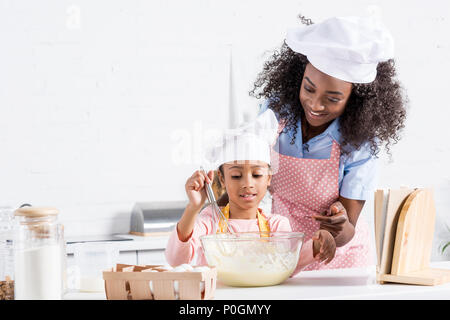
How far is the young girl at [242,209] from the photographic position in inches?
54.4

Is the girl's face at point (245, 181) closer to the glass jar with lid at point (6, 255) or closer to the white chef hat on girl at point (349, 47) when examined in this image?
the white chef hat on girl at point (349, 47)

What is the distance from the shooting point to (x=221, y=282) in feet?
4.22

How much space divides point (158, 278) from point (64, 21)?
2364mm

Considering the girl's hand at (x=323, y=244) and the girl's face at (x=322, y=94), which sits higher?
the girl's face at (x=322, y=94)

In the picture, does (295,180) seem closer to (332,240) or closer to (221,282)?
(332,240)

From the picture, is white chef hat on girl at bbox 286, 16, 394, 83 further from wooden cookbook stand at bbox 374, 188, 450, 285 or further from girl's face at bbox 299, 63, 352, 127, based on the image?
wooden cookbook stand at bbox 374, 188, 450, 285

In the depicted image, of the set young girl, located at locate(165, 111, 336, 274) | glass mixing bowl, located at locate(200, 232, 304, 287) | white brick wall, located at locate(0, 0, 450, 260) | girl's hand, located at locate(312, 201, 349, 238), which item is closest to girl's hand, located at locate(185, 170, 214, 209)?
young girl, located at locate(165, 111, 336, 274)

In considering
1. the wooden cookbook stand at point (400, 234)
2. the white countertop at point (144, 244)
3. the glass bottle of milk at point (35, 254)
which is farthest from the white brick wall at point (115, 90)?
the glass bottle of milk at point (35, 254)

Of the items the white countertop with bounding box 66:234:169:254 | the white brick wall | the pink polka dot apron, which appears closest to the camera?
the pink polka dot apron

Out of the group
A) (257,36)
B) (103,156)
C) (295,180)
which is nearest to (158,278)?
(295,180)

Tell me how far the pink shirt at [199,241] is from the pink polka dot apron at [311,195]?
194 millimetres

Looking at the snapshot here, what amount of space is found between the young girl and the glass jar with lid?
1.26 ft

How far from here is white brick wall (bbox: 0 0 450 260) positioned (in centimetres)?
303

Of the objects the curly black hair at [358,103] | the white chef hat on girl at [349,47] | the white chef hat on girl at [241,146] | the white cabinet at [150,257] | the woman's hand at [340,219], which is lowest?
the white cabinet at [150,257]
